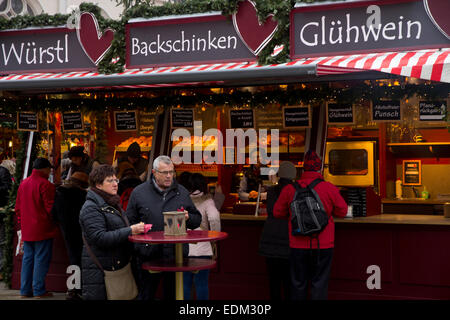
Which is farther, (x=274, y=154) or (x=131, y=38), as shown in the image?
(x=274, y=154)

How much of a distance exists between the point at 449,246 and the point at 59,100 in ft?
19.8

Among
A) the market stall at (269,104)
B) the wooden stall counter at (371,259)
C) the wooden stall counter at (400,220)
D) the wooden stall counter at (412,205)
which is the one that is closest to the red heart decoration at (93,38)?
the market stall at (269,104)

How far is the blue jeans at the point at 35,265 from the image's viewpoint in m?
9.18

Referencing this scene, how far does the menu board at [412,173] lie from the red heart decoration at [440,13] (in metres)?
5.84

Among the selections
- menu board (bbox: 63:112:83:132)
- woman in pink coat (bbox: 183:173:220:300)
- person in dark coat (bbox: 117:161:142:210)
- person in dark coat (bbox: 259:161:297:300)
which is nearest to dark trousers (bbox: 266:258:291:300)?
person in dark coat (bbox: 259:161:297:300)

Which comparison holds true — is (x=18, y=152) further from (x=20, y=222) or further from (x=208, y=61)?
(x=208, y=61)

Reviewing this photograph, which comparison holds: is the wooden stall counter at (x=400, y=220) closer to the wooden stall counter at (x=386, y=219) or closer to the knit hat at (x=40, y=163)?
the wooden stall counter at (x=386, y=219)

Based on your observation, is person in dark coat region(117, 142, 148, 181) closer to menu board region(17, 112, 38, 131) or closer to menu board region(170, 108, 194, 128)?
menu board region(170, 108, 194, 128)

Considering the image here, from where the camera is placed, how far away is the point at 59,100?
10070 millimetres

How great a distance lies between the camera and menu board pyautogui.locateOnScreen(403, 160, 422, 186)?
497 inches

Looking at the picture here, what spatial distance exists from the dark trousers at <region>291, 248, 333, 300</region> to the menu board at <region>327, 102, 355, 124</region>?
2.26m

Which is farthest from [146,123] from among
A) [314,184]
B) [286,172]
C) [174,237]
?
[174,237]

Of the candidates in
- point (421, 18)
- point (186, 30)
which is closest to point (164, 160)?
point (186, 30)
